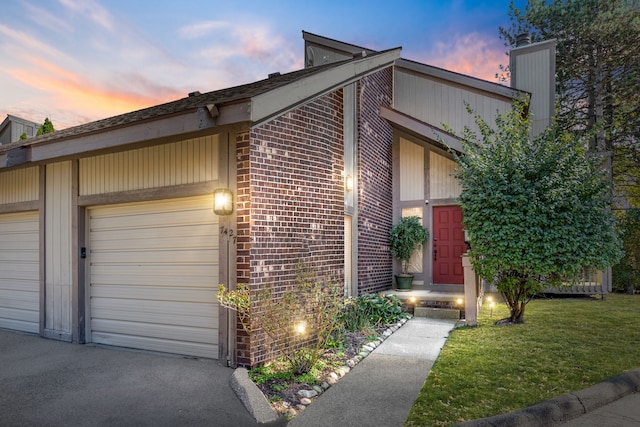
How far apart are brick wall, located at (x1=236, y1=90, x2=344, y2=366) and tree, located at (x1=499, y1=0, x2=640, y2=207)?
1249cm

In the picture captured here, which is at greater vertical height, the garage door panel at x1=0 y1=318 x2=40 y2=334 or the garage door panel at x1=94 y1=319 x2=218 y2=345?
the garage door panel at x1=94 y1=319 x2=218 y2=345

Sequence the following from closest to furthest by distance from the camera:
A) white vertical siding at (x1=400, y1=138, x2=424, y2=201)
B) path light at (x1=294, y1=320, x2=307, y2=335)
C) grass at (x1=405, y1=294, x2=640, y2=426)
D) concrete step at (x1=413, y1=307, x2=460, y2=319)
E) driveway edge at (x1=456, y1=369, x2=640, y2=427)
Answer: driveway edge at (x1=456, y1=369, x2=640, y2=427), grass at (x1=405, y1=294, x2=640, y2=426), path light at (x1=294, y1=320, x2=307, y2=335), concrete step at (x1=413, y1=307, x2=460, y2=319), white vertical siding at (x1=400, y1=138, x2=424, y2=201)

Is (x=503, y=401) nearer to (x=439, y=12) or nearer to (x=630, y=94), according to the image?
(x=439, y=12)

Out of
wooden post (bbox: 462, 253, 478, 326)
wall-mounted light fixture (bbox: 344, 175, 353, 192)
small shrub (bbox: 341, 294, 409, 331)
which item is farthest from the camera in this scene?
wall-mounted light fixture (bbox: 344, 175, 353, 192)

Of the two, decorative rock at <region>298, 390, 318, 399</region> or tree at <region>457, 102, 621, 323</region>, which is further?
tree at <region>457, 102, 621, 323</region>

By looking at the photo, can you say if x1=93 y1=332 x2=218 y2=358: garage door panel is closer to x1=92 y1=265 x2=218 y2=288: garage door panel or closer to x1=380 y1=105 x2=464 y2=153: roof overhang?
x1=92 y1=265 x2=218 y2=288: garage door panel

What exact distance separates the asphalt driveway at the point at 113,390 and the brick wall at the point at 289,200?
0.76 m

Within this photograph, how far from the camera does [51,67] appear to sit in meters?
8.77

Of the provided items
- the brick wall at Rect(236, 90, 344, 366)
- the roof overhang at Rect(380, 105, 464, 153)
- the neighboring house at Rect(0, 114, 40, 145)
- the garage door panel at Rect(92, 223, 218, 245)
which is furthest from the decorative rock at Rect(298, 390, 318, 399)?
the neighboring house at Rect(0, 114, 40, 145)

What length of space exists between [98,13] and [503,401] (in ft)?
31.0

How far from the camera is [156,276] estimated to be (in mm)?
5684

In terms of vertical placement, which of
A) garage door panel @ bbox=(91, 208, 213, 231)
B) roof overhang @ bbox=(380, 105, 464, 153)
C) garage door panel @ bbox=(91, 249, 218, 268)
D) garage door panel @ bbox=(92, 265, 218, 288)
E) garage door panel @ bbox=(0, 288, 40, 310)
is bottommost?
garage door panel @ bbox=(0, 288, 40, 310)

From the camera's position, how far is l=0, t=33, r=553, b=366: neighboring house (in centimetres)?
491

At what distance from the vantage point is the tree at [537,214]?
21.6ft
